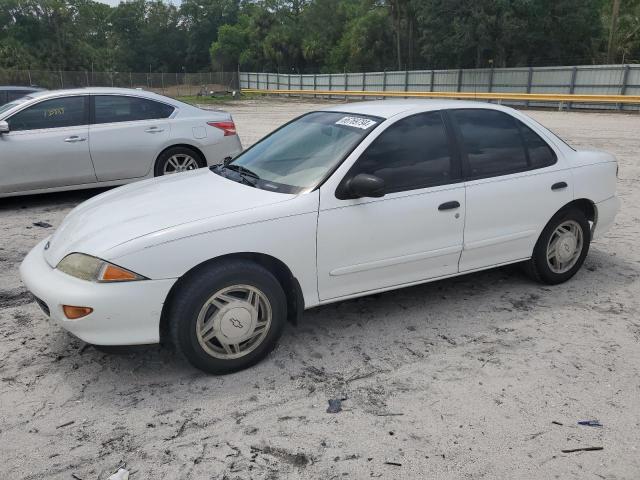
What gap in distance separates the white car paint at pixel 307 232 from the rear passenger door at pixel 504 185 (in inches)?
0.5

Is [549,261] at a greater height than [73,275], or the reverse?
[73,275]

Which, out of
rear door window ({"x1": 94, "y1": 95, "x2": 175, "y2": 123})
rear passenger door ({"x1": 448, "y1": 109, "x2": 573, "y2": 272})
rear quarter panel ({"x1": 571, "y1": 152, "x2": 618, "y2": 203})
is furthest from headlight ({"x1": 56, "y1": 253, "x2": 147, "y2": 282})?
rear door window ({"x1": 94, "y1": 95, "x2": 175, "y2": 123})

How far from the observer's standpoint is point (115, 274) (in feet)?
10.2

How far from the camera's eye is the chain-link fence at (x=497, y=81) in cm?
2659

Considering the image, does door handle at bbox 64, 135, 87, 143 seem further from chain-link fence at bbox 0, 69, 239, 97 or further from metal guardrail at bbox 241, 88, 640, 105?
chain-link fence at bbox 0, 69, 239, 97

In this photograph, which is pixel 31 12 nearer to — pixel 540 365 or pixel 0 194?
pixel 0 194

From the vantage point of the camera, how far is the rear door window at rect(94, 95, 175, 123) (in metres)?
7.55

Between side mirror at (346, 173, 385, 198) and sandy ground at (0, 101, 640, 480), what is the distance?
1023 mm

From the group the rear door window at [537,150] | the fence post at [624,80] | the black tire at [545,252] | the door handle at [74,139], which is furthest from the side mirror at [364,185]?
the fence post at [624,80]

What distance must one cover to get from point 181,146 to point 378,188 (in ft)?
16.7

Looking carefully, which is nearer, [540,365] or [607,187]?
[540,365]

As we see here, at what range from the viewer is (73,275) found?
10.6ft

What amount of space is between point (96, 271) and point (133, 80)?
5146 cm

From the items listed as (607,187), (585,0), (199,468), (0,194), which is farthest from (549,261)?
(585,0)
